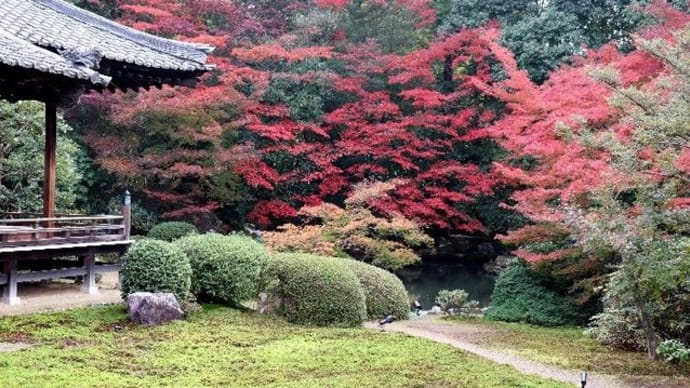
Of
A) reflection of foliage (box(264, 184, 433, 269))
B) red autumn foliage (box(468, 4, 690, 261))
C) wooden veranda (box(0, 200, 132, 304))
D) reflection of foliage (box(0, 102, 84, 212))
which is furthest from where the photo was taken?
reflection of foliage (box(264, 184, 433, 269))

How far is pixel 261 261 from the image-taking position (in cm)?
1101

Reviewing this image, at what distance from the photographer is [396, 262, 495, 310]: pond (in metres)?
19.9

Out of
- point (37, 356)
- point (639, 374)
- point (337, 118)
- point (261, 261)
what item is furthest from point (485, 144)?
point (37, 356)

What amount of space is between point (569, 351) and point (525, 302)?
12.5 ft

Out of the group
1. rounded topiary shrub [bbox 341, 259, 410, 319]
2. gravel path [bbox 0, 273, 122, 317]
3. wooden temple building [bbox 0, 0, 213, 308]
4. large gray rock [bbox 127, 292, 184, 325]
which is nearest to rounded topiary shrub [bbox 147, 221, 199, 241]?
gravel path [bbox 0, 273, 122, 317]

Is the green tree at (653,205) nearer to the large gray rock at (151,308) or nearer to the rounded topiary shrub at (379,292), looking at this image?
the rounded topiary shrub at (379,292)

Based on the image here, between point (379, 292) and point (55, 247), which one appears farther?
point (379, 292)

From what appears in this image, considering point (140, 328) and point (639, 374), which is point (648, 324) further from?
point (140, 328)

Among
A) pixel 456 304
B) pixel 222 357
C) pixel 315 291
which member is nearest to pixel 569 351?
pixel 315 291

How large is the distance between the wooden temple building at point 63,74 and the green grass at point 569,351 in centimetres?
606

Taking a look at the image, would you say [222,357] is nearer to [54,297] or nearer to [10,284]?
[10,284]

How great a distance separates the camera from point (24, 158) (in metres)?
14.9

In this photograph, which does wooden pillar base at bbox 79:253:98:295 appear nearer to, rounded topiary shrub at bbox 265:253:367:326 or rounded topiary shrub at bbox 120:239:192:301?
rounded topiary shrub at bbox 120:239:192:301

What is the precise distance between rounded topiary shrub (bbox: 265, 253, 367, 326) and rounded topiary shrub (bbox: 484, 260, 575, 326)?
3681 mm
